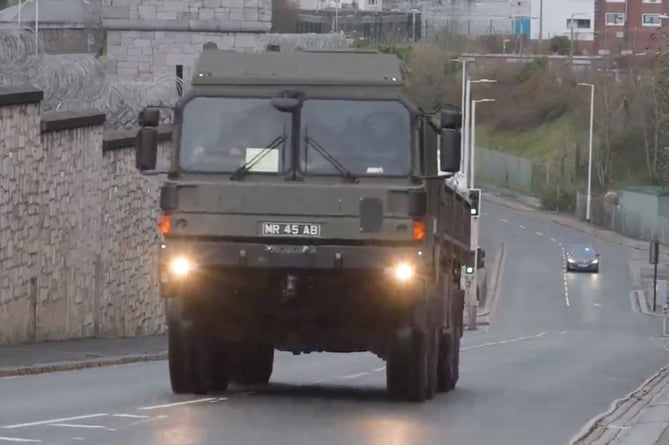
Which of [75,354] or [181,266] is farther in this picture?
[75,354]

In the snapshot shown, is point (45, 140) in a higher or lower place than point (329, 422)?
higher

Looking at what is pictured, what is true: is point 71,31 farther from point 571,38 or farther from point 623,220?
point 571,38

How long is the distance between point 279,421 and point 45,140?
1454cm

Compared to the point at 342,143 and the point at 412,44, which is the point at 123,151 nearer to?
Answer: the point at 342,143

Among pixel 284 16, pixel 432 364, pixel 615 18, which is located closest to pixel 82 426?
pixel 432 364

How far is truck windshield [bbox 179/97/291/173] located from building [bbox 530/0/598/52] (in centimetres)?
14044

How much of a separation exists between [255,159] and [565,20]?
147126 millimetres

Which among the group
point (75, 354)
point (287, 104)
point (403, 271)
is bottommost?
point (75, 354)

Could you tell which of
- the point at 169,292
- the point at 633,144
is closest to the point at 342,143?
the point at 169,292

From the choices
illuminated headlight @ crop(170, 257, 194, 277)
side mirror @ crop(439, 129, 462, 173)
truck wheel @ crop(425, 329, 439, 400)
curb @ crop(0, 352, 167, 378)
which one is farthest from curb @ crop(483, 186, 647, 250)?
illuminated headlight @ crop(170, 257, 194, 277)

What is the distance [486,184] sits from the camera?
124 meters

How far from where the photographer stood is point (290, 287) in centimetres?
1753

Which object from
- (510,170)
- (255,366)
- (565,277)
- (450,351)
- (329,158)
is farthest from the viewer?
(510,170)

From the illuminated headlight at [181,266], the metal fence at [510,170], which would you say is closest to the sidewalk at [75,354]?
the illuminated headlight at [181,266]
